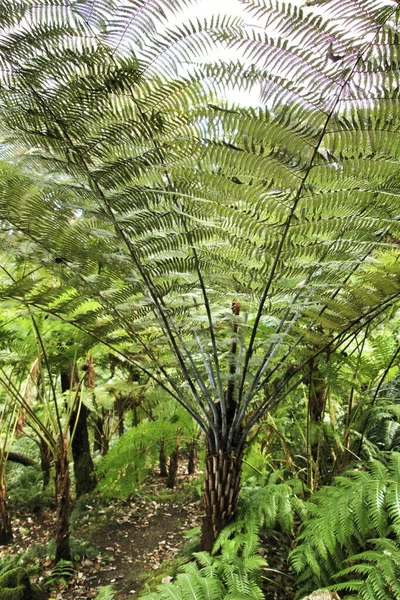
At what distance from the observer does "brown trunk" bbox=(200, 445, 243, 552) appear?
1466 millimetres

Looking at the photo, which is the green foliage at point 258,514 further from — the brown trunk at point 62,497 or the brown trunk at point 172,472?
the brown trunk at point 172,472

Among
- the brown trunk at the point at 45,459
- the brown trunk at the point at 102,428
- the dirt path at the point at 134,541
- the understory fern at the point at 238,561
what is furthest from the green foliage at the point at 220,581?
the brown trunk at the point at 102,428

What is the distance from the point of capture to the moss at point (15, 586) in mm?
1799

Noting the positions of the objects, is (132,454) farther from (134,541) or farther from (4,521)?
(4,521)

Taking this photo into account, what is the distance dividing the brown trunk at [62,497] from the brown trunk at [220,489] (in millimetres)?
1177

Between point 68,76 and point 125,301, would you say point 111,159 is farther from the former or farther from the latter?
point 125,301

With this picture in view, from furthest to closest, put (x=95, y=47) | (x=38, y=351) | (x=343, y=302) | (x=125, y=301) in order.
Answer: (x=38, y=351)
(x=125, y=301)
(x=343, y=302)
(x=95, y=47)

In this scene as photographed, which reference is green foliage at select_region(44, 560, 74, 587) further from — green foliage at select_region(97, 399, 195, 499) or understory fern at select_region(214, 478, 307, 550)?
understory fern at select_region(214, 478, 307, 550)

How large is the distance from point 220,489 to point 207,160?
116cm

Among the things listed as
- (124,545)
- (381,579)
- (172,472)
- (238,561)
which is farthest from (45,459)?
(381,579)

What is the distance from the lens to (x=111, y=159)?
52.3 inches

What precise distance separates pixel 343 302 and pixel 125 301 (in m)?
0.86

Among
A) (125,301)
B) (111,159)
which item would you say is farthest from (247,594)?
(111,159)

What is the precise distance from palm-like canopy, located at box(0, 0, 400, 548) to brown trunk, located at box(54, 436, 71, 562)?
1080 mm
